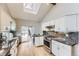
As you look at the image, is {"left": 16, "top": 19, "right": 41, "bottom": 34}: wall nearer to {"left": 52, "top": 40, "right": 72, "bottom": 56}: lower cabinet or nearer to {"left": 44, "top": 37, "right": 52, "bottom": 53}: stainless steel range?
{"left": 44, "top": 37, "right": 52, "bottom": 53}: stainless steel range

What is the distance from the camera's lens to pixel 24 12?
1798mm

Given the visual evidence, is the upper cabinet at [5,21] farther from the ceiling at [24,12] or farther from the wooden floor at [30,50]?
the wooden floor at [30,50]

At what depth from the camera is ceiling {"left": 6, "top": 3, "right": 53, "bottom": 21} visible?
69.6 inches

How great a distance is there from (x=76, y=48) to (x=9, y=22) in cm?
118

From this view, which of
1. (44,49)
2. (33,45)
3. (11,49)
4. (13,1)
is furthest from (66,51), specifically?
(13,1)

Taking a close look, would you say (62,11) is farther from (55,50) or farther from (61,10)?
(55,50)

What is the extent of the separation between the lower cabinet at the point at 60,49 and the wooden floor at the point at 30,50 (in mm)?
133

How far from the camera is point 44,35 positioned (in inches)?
70.7

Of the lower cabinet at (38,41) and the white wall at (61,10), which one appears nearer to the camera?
the white wall at (61,10)

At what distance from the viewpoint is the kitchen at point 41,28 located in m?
1.71

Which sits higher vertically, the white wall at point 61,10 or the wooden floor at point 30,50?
the white wall at point 61,10

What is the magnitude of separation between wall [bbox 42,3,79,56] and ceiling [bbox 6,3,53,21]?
0.08 m

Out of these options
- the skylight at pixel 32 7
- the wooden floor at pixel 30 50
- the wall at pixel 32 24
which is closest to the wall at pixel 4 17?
the wall at pixel 32 24

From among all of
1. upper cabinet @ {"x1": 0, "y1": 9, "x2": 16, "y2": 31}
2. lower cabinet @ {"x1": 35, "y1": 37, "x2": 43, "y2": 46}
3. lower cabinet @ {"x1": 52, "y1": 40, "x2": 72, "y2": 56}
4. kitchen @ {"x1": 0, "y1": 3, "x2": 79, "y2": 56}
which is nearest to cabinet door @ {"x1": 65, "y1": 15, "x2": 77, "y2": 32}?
kitchen @ {"x1": 0, "y1": 3, "x2": 79, "y2": 56}
